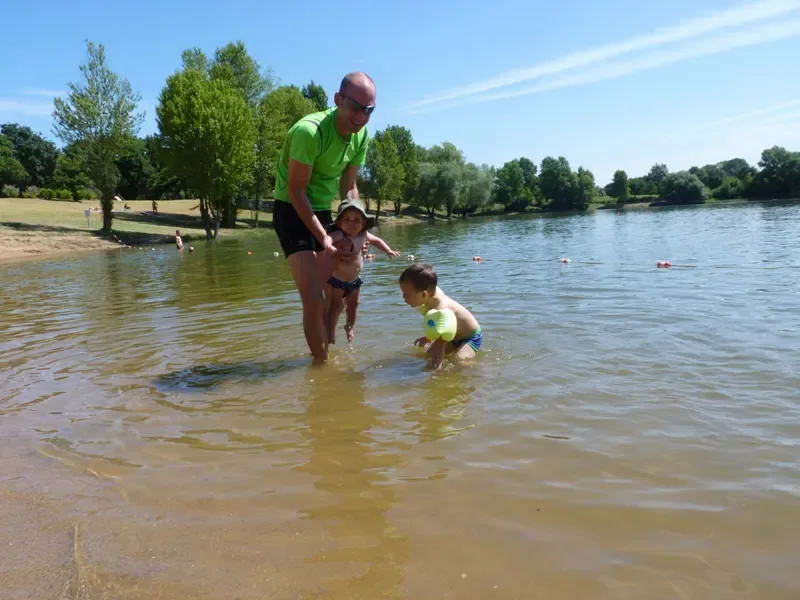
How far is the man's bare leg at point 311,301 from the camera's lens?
5.60 m

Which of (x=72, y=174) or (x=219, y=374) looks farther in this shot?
(x=72, y=174)

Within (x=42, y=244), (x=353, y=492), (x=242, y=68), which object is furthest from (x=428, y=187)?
(x=353, y=492)

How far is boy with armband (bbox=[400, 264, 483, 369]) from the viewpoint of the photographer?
210 inches

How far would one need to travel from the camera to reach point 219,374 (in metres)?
5.38

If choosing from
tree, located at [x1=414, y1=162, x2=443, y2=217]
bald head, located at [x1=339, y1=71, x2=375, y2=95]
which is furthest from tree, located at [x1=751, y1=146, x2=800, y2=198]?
bald head, located at [x1=339, y1=71, x2=375, y2=95]

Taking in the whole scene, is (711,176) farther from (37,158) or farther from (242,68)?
(37,158)

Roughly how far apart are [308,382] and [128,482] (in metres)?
1.96

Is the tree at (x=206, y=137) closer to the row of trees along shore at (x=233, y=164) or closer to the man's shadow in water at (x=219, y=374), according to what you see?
the row of trees along shore at (x=233, y=164)

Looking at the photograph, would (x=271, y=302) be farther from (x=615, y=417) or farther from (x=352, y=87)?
(x=615, y=417)

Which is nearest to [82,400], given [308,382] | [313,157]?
[308,382]

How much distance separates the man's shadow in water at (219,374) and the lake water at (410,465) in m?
0.04

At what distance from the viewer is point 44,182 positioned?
3494 inches

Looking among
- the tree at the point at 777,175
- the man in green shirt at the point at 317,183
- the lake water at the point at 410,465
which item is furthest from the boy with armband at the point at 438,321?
the tree at the point at 777,175

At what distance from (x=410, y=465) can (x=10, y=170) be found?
307ft
